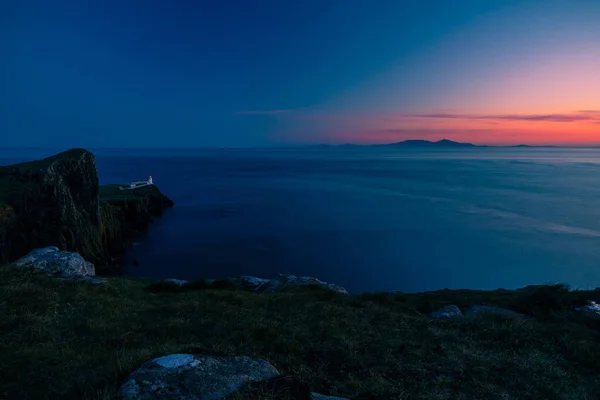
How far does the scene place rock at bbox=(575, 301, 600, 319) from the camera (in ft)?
51.6

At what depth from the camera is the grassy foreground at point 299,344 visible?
7414 millimetres

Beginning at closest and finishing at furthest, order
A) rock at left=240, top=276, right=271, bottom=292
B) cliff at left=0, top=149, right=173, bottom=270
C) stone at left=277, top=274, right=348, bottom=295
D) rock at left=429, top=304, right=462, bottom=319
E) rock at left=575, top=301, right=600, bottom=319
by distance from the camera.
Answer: rock at left=575, top=301, right=600, bottom=319, rock at left=429, top=304, right=462, bottom=319, stone at left=277, top=274, right=348, bottom=295, rock at left=240, top=276, right=271, bottom=292, cliff at left=0, top=149, right=173, bottom=270

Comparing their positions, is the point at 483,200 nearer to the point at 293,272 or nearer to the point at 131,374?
the point at 293,272

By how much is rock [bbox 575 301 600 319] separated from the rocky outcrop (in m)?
17.0

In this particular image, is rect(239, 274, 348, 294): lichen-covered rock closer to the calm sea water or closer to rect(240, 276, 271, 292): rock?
rect(240, 276, 271, 292): rock

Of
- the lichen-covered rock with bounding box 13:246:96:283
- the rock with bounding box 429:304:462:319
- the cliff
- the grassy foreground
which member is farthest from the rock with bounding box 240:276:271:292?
the cliff

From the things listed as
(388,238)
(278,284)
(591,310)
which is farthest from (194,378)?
(388,238)

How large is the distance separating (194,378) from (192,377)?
5 centimetres

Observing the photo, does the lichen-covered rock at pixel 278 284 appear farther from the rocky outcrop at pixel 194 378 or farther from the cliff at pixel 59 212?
the cliff at pixel 59 212

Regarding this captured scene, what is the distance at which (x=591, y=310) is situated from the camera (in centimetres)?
1647

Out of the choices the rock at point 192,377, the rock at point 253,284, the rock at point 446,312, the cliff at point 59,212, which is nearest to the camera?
the rock at point 192,377

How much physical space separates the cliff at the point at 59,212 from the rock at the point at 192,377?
38803 millimetres

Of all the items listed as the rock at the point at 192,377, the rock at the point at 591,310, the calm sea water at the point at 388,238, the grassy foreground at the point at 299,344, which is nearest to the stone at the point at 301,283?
the grassy foreground at the point at 299,344

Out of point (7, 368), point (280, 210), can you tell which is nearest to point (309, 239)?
point (280, 210)
